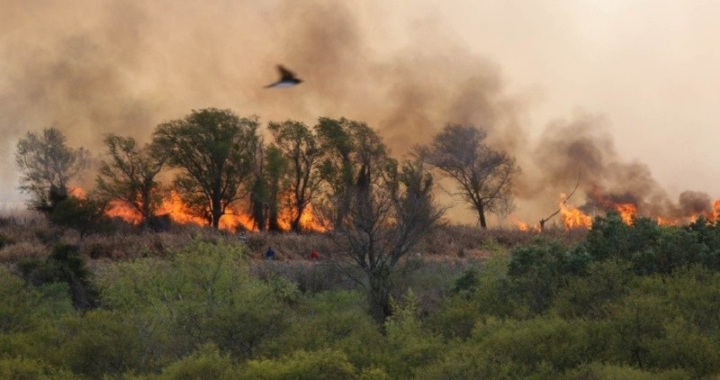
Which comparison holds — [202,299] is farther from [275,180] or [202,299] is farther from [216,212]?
[275,180]

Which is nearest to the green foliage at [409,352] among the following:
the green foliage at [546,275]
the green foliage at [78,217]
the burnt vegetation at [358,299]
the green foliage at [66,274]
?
the burnt vegetation at [358,299]

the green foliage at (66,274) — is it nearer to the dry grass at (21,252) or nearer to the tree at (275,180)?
the dry grass at (21,252)

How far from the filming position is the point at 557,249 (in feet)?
138

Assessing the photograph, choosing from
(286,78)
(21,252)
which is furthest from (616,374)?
(21,252)

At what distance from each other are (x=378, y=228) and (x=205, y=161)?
4575 cm

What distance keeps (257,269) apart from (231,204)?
112ft

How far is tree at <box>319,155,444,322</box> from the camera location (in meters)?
49.6

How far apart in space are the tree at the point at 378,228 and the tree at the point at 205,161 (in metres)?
38.0

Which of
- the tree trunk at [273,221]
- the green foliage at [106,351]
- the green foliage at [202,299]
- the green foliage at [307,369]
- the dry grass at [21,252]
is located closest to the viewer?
the green foliage at [307,369]

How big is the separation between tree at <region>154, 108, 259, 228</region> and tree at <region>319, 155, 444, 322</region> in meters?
38.0

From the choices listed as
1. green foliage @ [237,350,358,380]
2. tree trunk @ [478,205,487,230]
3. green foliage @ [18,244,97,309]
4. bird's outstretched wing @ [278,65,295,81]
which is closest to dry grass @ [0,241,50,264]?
green foliage @ [18,244,97,309]

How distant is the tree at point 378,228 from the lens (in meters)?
49.6

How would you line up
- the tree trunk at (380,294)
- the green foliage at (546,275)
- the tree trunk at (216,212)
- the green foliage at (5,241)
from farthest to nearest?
the tree trunk at (216,212) → the green foliage at (5,241) → the tree trunk at (380,294) → the green foliage at (546,275)

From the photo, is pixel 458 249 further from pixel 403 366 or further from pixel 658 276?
pixel 403 366
